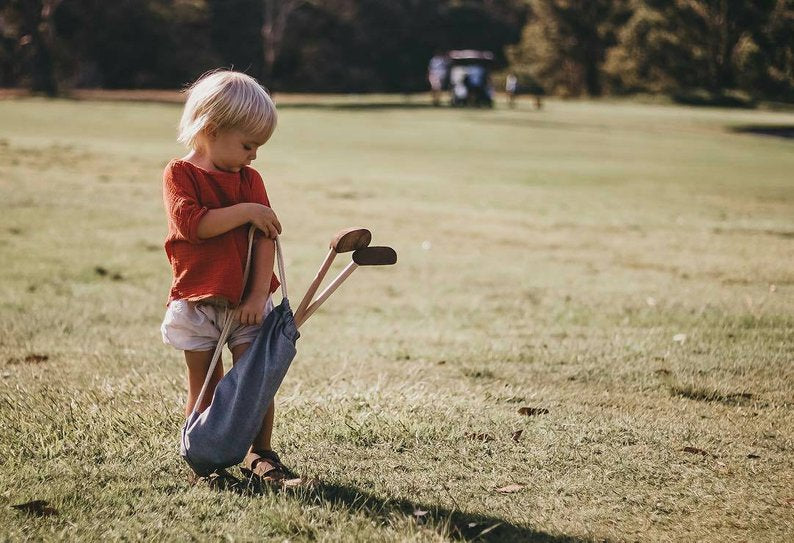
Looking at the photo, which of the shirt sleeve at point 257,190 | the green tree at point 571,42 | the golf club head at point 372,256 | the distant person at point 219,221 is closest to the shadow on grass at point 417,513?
the distant person at point 219,221

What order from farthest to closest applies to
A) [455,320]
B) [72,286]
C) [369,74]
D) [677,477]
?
[369,74]
[72,286]
[455,320]
[677,477]

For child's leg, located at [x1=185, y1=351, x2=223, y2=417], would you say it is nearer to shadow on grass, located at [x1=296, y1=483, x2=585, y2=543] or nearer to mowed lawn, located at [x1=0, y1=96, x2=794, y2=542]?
mowed lawn, located at [x1=0, y1=96, x2=794, y2=542]

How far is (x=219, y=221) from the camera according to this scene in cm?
341

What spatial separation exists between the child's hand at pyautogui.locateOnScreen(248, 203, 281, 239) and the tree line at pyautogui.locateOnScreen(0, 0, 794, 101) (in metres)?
48.1

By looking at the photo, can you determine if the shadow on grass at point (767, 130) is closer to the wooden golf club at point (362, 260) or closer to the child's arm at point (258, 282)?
the wooden golf club at point (362, 260)

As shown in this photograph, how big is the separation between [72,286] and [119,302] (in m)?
0.80

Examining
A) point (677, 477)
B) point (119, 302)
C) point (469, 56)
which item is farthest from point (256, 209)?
point (469, 56)

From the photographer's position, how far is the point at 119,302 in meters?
7.87

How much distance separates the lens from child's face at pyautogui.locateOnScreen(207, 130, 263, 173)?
3473 millimetres

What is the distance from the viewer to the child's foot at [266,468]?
11.7 feet

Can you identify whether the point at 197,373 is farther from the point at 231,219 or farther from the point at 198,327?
the point at 231,219

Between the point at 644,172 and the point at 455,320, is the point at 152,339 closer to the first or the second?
the point at 455,320

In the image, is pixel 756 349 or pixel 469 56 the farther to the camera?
pixel 469 56

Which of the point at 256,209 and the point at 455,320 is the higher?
the point at 256,209
